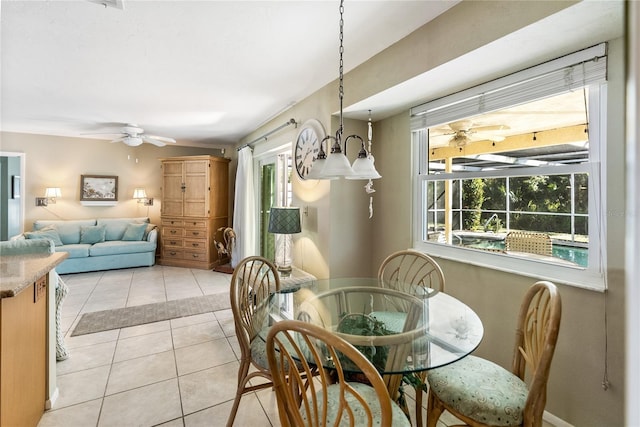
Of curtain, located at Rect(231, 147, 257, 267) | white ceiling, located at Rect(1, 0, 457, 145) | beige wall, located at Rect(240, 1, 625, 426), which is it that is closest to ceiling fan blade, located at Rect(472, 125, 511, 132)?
beige wall, located at Rect(240, 1, 625, 426)

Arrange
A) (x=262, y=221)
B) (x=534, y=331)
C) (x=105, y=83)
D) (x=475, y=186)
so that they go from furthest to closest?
(x=262, y=221)
(x=105, y=83)
(x=475, y=186)
(x=534, y=331)

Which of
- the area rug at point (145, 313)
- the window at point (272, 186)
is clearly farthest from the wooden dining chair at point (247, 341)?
the window at point (272, 186)

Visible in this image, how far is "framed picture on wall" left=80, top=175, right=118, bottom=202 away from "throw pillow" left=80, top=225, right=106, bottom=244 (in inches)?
24.4

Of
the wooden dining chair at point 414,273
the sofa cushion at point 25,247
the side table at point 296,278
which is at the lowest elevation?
the side table at point 296,278

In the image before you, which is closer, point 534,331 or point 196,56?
point 534,331

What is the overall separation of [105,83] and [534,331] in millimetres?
3884

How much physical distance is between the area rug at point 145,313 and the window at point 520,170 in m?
2.54

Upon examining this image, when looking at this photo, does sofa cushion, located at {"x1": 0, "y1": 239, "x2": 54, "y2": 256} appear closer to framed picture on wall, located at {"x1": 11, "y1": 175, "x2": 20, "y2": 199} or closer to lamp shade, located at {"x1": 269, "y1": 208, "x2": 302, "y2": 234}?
lamp shade, located at {"x1": 269, "y1": 208, "x2": 302, "y2": 234}

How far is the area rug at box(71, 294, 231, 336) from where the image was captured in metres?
2.91

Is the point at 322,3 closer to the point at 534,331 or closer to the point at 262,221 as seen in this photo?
the point at 534,331

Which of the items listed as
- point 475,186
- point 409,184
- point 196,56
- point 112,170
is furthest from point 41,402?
point 112,170

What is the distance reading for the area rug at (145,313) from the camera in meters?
2.91

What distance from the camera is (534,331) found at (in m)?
1.37

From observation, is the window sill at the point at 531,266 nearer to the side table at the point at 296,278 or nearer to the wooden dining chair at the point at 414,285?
the wooden dining chair at the point at 414,285
